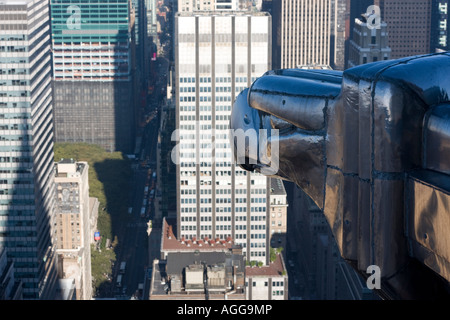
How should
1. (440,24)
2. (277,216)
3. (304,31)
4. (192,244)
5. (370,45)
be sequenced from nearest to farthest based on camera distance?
(192,244) < (277,216) < (370,45) < (440,24) < (304,31)

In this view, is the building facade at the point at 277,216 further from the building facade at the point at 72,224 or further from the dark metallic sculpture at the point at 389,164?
the dark metallic sculpture at the point at 389,164

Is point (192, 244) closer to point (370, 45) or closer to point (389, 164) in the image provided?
point (370, 45)

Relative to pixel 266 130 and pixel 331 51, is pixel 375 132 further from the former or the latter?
pixel 331 51

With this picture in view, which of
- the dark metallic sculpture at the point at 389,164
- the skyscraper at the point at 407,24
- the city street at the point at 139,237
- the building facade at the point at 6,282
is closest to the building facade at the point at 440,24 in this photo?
the skyscraper at the point at 407,24

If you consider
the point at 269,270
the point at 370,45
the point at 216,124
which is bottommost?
the point at 269,270

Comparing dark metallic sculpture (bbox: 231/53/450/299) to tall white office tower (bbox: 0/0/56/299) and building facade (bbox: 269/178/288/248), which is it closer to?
tall white office tower (bbox: 0/0/56/299)

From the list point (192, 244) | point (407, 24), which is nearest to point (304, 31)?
point (407, 24)

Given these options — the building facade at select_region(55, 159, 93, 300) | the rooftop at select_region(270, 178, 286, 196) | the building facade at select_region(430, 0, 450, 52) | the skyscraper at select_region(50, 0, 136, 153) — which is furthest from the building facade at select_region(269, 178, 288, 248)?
the building facade at select_region(430, 0, 450, 52)
